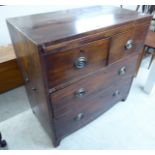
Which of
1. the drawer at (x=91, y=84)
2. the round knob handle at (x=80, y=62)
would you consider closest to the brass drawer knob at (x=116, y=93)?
the drawer at (x=91, y=84)

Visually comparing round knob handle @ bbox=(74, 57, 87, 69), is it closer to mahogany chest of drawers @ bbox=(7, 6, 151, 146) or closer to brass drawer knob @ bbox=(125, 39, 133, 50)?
mahogany chest of drawers @ bbox=(7, 6, 151, 146)

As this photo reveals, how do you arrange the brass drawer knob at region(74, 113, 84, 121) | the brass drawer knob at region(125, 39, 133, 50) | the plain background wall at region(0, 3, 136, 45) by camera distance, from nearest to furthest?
1. the brass drawer knob at region(125, 39, 133, 50)
2. the brass drawer knob at region(74, 113, 84, 121)
3. the plain background wall at region(0, 3, 136, 45)

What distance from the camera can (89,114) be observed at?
4.10 feet

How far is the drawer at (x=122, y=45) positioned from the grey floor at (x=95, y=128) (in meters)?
0.68

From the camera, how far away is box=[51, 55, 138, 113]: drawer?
90cm

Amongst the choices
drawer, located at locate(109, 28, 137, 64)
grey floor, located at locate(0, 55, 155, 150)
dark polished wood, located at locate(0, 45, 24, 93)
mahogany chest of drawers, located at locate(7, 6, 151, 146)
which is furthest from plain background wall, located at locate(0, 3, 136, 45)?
drawer, located at locate(109, 28, 137, 64)

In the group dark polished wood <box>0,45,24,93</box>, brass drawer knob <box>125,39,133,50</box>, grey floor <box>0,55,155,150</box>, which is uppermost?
brass drawer knob <box>125,39,133,50</box>

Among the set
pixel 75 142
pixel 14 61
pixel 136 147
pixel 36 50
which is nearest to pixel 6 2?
pixel 14 61

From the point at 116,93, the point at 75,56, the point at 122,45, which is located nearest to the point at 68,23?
the point at 75,56

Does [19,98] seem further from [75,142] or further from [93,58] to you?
[93,58]

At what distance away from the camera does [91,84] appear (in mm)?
1021

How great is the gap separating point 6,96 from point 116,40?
1273 millimetres

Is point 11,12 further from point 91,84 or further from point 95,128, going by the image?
point 95,128

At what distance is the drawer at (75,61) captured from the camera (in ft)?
2.36
